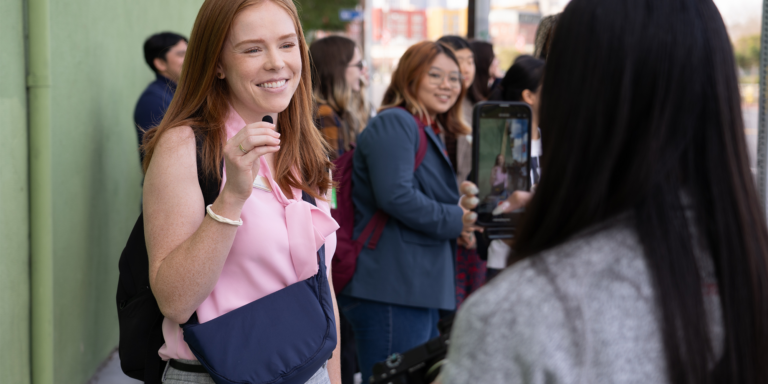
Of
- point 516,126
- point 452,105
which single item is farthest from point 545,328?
point 452,105

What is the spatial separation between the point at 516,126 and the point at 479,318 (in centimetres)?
192

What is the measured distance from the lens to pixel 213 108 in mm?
1765

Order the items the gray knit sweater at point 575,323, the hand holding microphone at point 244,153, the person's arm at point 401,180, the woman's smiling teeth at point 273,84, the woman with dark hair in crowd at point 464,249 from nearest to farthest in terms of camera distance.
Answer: the gray knit sweater at point 575,323 → the hand holding microphone at point 244,153 → the woman's smiling teeth at point 273,84 → the person's arm at point 401,180 → the woman with dark hair in crowd at point 464,249

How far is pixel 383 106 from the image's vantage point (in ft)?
11.1

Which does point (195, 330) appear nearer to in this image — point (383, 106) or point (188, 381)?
point (188, 381)

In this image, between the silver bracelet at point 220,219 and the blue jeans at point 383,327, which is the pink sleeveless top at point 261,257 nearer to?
the silver bracelet at point 220,219

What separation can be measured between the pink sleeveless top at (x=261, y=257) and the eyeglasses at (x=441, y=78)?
1721 millimetres

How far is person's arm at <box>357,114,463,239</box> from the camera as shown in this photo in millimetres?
2953

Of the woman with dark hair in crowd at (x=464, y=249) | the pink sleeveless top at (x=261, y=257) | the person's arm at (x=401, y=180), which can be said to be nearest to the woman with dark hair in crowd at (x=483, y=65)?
the woman with dark hair in crowd at (x=464, y=249)

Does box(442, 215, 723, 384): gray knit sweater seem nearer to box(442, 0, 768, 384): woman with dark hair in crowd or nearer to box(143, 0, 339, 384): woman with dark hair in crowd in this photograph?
box(442, 0, 768, 384): woman with dark hair in crowd

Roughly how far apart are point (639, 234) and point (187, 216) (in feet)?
3.48

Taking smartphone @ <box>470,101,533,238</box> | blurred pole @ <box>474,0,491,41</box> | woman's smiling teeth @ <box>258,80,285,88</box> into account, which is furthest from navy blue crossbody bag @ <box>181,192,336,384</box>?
blurred pole @ <box>474,0,491,41</box>

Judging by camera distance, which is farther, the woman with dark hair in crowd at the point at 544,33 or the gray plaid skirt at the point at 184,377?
the woman with dark hair in crowd at the point at 544,33

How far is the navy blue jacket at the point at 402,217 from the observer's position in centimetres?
298
